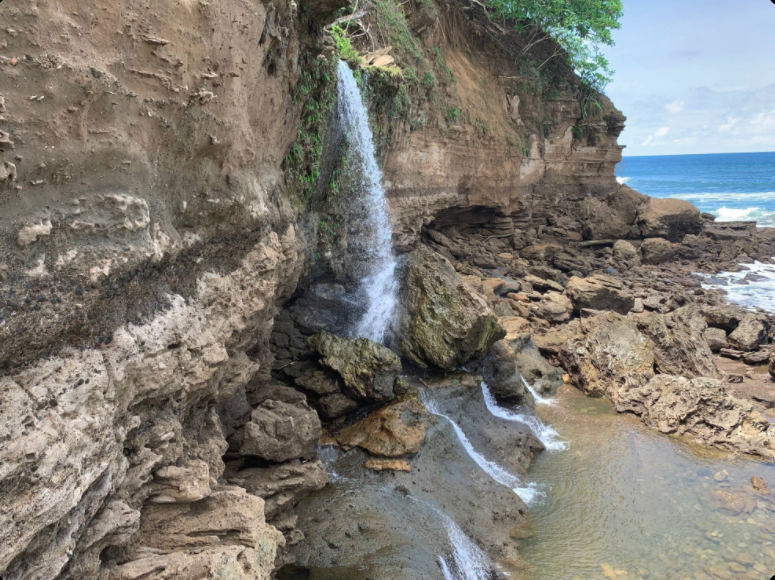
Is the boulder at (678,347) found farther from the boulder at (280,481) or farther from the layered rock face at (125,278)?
the layered rock face at (125,278)

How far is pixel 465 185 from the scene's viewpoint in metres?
20.4

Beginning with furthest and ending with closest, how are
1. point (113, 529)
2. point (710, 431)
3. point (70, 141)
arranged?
point (710, 431)
point (113, 529)
point (70, 141)

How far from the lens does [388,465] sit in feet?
25.7

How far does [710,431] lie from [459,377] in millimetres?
5242

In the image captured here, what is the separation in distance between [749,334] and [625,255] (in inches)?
375

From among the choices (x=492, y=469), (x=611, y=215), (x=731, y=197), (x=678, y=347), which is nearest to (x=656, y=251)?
(x=611, y=215)

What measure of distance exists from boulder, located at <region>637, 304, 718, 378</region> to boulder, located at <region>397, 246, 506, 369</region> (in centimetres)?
488

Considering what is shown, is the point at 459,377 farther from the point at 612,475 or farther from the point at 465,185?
the point at 465,185

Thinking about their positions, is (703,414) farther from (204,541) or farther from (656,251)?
(656,251)

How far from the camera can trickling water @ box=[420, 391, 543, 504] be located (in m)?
8.49

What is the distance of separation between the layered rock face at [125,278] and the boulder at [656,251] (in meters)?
23.0

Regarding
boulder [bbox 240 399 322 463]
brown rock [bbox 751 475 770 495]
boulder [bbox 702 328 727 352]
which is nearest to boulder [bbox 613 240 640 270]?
boulder [bbox 702 328 727 352]

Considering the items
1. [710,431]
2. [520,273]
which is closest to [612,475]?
[710,431]

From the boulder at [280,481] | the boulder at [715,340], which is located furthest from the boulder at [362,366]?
the boulder at [715,340]
